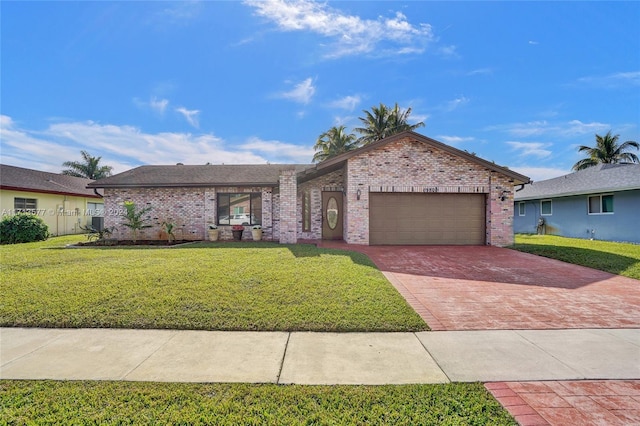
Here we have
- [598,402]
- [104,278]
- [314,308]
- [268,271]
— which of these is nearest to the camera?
[598,402]

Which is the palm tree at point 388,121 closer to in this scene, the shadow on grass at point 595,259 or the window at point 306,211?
the window at point 306,211

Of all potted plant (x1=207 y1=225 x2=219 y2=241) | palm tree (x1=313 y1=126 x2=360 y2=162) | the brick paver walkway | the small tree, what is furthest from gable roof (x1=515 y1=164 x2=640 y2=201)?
the small tree

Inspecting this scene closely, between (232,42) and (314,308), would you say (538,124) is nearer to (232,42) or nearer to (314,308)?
(232,42)

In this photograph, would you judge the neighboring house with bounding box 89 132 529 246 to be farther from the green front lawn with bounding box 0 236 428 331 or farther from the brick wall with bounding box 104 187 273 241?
the green front lawn with bounding box 0 236 428 331

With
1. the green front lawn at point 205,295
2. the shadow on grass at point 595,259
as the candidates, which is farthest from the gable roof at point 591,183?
the green front lawn at point 205,295

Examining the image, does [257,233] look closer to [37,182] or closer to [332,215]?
[332,215]

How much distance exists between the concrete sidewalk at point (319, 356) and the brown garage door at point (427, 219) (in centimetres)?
892

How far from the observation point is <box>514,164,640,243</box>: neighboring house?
14953 mm

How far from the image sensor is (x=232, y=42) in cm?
1103

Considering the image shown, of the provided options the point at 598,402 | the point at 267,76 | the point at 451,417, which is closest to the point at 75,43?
the point at 267,76

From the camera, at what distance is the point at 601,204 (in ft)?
54.1

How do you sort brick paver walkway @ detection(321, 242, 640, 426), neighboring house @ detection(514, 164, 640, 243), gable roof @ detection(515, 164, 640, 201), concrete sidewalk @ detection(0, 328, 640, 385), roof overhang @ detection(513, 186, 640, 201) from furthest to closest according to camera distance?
gable roof @ detection(515, 164, 640, 201) → neighboring house @ detection(514, 164, 640, 243) → roof overhang @ detection(513, 186, 640, 201) → concrete sidewalk @ detection(0, 328, 640, 385) → brick paver walkway @ detection(321, 242, 640, 426)

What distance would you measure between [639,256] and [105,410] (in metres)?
14.5

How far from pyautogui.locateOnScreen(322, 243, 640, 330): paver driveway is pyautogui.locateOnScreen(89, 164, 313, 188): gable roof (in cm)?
825
